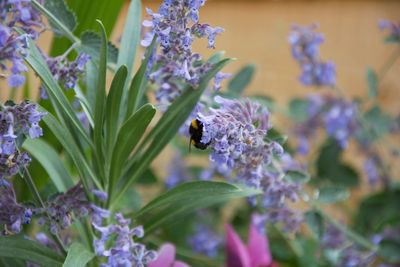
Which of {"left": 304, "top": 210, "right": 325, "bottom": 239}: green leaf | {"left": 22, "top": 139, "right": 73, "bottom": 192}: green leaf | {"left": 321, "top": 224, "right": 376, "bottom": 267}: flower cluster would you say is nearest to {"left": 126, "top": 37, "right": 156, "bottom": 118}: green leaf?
{"left": 22, "top": 139, "right": 73, "bottom": 192}: green leaf

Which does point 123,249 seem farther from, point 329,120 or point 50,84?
point 329,120

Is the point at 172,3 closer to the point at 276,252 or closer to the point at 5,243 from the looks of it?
the point at 5,243

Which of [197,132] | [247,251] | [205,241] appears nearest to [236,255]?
[247,251]

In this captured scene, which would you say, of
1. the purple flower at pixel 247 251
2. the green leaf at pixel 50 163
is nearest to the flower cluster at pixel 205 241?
the purple flower at pixel 247 251

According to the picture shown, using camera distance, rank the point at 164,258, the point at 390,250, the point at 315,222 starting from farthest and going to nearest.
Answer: the point at 390,250 → the point at 315,222 → the point at 164,258

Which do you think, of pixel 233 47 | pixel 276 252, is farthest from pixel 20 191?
pixel 233 47

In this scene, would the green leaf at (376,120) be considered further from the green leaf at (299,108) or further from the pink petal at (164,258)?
the pink petal at (164,258)

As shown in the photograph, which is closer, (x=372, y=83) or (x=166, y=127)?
(x=166, y=127)
